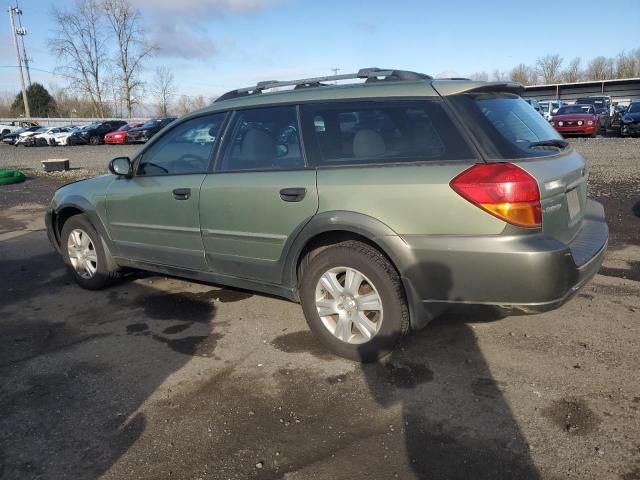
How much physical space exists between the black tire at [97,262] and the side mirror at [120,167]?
2.47 feet

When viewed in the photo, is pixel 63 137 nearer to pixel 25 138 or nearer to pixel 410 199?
pixel 25 138

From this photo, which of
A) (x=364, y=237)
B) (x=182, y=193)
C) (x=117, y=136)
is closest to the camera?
(x=364, y=237)

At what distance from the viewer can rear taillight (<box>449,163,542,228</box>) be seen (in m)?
2.96

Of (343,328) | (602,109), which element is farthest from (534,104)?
(343,328)

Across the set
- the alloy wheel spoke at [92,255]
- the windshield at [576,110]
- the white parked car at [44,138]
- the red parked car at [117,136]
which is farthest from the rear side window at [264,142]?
the white parked car at [44,138]

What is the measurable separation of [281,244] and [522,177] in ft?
5.40

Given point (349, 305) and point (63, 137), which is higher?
point (63, 137)

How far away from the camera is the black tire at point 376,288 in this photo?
3354mm

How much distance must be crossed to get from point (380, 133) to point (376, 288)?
3.29 feet

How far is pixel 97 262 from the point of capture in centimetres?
517

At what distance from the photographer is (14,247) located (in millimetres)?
7246

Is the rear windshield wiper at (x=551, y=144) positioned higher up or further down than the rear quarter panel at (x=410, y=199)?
higher up

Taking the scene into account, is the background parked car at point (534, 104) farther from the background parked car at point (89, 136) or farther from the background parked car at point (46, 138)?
the background parked car at point (46, 138)

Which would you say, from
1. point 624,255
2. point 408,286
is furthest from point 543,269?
point 624,255
